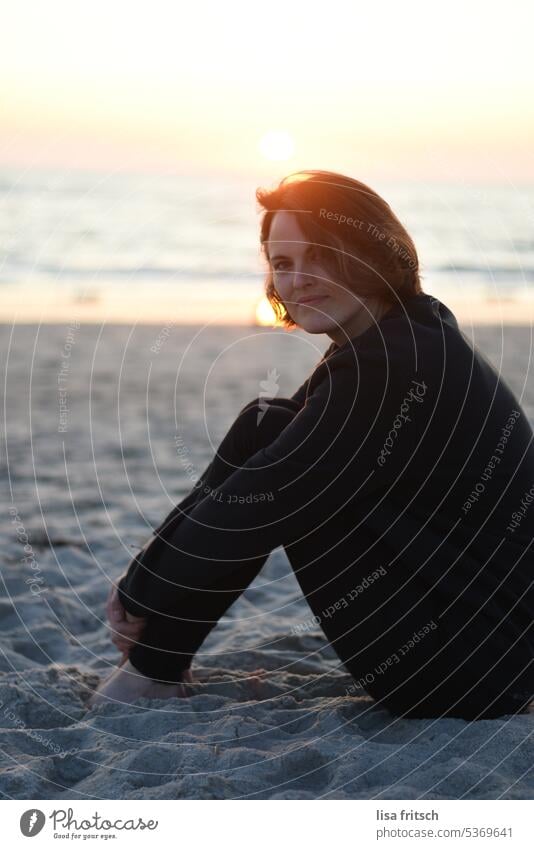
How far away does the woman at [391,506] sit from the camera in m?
2.33

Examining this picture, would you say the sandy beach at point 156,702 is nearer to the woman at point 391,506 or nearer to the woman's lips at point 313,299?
the woman at point 391,506

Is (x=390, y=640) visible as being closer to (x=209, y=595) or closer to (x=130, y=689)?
(x=209, y=595)

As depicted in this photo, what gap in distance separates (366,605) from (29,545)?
2052 millimetres

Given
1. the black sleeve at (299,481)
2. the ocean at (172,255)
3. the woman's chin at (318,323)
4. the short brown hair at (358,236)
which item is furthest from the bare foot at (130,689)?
the ocean at (172,255)

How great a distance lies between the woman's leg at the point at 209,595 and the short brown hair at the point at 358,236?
1.28 ft

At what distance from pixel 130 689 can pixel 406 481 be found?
0.94 meters

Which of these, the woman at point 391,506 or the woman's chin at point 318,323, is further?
the woman's chin at point 318,323

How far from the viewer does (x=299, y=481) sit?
2.33m

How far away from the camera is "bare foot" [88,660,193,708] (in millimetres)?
2709

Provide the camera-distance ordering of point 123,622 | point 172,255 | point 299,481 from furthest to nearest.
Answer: point 172,255 → point 123,622 → point 299,481

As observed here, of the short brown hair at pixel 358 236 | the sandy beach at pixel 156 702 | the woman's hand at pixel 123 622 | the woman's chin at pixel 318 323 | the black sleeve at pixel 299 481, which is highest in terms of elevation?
the short brown hair at pixel 358 236

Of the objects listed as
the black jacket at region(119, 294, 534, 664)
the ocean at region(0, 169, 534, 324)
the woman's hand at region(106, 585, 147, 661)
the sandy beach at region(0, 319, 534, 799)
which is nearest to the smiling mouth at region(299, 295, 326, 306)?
the black jacket at region(119, 294, 534, 664)

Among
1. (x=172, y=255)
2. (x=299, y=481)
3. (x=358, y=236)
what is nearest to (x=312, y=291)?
(x=358, y=236)
